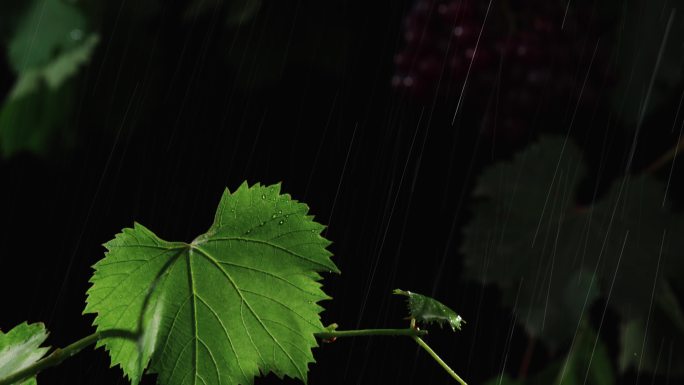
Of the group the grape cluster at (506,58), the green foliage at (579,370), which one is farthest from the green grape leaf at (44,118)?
the green foliage at (579,370)

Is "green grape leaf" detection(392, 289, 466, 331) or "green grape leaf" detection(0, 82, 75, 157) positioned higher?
"green grape leaf" detection(0, 82, 75, 157)

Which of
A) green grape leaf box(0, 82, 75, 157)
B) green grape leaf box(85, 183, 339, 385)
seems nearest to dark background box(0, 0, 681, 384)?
green grape leaf box(0, 82, 75, 157)

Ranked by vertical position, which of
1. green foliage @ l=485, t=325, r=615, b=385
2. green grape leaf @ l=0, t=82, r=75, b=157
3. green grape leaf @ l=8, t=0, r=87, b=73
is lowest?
green foliage @ l=485, t=325, r=615, b=385

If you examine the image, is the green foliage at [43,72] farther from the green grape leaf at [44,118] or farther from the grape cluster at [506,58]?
the grape cluster at [506,58]

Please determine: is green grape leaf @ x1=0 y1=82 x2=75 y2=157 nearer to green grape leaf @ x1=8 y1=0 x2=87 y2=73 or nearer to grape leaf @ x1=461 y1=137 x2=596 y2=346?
green grape leaf @ x1=8 y1=0 x2=87 y2=73

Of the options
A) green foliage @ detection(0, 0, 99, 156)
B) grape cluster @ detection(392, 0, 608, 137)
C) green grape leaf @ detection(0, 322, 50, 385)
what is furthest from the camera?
green foliage @ detection(0, 0, 99, 156)

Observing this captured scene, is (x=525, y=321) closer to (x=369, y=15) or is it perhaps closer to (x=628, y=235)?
(x=628, y=235)

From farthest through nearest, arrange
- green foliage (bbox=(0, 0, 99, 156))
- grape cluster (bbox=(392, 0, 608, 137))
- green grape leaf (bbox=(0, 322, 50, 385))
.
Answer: green foliage (bbox=(0, 0, 99, 156)) → grape cluster (bbox=(392, 0, 608, 137)) → green grape leaf (bbox=(0, 322, 50, 385))
